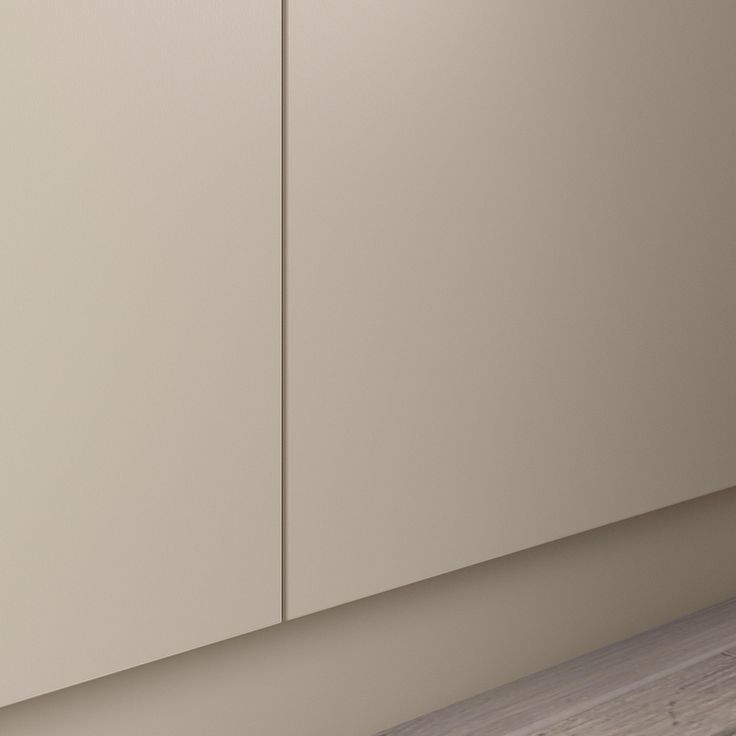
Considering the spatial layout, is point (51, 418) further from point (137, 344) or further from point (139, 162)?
point (139, 162)

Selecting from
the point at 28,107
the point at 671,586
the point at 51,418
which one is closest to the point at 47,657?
the point at 51,418

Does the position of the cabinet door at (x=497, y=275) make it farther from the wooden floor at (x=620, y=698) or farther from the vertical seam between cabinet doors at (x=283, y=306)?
the wooden floor at (x=620, y=698)

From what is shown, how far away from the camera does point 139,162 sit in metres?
1.37

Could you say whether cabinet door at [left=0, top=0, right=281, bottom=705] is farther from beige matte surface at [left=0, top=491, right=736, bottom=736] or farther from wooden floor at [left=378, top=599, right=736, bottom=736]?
wooden floor at [left=378, top=599, right=736, bottom=736]

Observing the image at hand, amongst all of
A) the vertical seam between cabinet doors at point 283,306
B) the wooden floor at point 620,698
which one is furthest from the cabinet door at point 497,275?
the wooden floor at point 620,698

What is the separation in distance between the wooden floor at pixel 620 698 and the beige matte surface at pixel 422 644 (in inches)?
1.5

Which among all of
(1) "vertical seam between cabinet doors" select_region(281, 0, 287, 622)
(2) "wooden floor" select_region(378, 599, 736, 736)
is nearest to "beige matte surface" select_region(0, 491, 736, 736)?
(2) "wooden floor" select_region(378, 599, 736, 736)

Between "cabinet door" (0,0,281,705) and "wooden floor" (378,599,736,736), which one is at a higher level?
"cabinet door" (0,0,281,705)

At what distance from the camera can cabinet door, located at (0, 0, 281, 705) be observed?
1.29 metres

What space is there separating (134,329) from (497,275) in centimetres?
68

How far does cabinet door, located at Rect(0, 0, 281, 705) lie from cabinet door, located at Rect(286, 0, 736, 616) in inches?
3.1

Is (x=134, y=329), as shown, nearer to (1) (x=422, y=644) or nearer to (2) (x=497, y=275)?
(2) (x=497, y=275)

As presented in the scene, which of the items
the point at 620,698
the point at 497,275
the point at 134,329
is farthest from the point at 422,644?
the point at 134,329

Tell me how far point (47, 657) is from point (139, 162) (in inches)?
24.9
